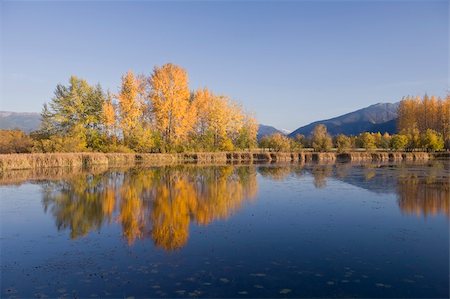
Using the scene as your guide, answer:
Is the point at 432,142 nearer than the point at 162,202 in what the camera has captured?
No

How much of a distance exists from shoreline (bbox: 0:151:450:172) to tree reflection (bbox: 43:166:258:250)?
13.5 m

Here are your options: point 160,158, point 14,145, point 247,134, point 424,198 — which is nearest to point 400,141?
point 247,134

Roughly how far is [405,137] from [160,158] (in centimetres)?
5863

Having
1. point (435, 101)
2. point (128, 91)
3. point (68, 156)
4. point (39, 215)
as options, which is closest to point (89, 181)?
point (39, 215)

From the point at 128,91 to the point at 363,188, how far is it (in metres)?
38.9

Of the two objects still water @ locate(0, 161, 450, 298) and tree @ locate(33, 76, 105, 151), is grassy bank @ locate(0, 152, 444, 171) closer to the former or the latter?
tree @ locate(33, 76, 105, 151)

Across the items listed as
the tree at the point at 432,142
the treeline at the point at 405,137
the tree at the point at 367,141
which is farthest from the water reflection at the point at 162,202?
the tree at the point at 367,141

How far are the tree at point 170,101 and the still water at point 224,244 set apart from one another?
32.8 meters

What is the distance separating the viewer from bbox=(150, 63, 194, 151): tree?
52281 mm

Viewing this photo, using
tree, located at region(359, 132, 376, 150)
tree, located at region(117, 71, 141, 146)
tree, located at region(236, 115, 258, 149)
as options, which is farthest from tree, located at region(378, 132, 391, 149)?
tree, located at region(117, 71, 141, 146)

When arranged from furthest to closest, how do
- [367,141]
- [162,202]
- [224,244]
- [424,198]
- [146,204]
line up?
1. [367,141]
2. [424,198]
3. [162,202]
4. [146,204]
5. [224,244]

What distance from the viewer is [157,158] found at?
4994cm

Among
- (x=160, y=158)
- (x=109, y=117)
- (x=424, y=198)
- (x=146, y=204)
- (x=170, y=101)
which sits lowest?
(x=146, y=204)

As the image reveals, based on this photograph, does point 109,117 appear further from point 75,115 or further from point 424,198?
point 424,198
